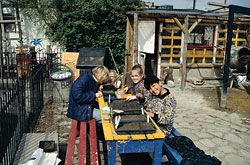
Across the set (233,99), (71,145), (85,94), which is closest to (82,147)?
(71,145)

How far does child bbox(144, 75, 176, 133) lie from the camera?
4.10m

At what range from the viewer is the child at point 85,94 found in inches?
188

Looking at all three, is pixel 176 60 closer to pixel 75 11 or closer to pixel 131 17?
pixel 131 17

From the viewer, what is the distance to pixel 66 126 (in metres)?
6.51

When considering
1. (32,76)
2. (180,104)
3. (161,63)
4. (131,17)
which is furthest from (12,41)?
(180,104)

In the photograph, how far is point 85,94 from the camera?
4.86 m

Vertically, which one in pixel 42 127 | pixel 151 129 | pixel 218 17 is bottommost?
pixel 42 127

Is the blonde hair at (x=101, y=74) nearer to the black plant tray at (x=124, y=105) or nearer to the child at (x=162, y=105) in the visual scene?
the black plant tray at (x=124, y=105)

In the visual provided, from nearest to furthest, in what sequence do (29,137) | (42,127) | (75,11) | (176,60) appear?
(29,137) → (42,127) → (176,60) → (75,11)

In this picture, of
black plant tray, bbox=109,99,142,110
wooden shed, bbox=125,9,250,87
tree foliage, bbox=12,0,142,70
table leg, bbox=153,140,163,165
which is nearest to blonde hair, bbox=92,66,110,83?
black plant tray, bbox=109,99,142,110

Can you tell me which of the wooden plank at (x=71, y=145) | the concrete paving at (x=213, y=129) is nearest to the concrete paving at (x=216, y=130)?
the concrete paving at (x=213, y=129)

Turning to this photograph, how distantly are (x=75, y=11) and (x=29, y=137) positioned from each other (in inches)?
451

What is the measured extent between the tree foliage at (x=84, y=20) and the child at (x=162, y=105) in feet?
37.8

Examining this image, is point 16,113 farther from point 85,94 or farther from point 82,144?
point 82,144
